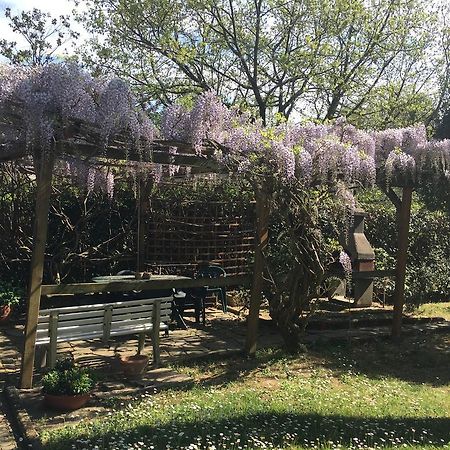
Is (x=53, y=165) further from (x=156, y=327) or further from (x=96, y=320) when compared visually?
(x=156, y=327)

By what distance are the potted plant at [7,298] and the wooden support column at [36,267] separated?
294 centimetres

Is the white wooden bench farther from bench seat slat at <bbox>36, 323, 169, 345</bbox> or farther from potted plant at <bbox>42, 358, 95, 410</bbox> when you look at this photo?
potted plant at <bbox>42, 358, 95, 410</bbox>

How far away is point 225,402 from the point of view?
4203 millimetres

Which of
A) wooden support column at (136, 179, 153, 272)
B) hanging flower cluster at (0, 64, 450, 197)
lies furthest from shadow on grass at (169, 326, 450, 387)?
wooden support column at (136, 179, 153, 272)

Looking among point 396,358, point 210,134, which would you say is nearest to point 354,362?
point 396,358

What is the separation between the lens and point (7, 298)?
281 inches

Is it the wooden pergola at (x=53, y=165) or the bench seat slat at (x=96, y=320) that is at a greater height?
the wooden pergola at (x=53, y=165)

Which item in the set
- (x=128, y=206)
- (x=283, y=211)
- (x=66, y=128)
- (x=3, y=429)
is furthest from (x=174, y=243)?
(x=3, y=429)

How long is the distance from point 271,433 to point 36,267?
2.32 m

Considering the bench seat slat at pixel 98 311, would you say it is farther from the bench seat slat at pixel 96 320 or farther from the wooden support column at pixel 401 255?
the wooden support column at pixel 401 255

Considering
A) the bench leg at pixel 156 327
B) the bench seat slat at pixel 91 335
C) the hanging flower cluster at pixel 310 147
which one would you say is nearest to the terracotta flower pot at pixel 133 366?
the bench seat slat at pixel 91 335

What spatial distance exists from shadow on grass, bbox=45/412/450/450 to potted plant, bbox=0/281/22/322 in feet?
13.2

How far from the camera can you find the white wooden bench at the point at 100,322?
4.44m

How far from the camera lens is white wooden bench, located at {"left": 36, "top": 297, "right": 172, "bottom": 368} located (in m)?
4.44
